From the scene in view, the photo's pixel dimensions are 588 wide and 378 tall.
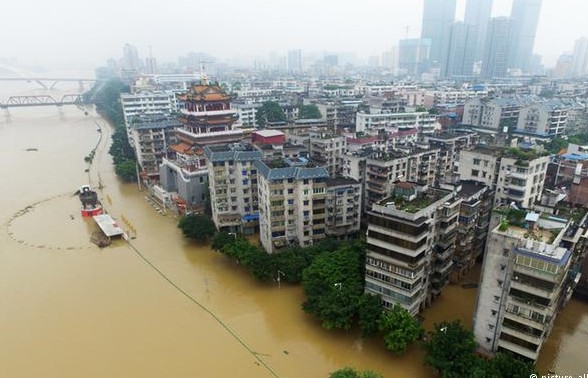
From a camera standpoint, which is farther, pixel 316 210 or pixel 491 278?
pixel 316 210

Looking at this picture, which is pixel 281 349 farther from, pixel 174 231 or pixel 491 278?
pixel 174 231

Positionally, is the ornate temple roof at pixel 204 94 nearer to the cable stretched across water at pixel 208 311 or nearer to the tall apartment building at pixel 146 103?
the cable stretched across water at pixel 208 311

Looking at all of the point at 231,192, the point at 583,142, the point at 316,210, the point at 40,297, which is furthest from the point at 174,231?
the point at 583,142

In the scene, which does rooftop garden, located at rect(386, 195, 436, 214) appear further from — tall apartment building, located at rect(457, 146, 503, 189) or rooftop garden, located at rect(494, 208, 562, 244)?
tall apartment building, located at rect(457, 146, 503, 189)

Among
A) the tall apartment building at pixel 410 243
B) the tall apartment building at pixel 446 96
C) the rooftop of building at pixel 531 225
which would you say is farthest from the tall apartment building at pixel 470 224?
the tall apartment building at pixel 446 96

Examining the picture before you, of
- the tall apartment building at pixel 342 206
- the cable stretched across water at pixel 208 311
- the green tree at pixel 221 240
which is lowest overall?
the cable stretched across water at pixel 208 311

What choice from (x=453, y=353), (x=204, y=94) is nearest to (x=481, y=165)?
(x=453, y=353)

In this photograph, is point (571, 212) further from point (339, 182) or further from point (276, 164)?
point (276, 164)
